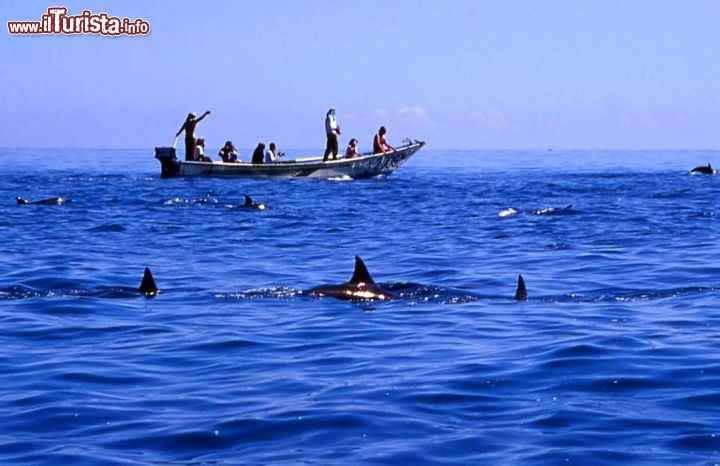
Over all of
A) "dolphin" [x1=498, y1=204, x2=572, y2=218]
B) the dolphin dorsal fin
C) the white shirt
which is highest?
the white shirt

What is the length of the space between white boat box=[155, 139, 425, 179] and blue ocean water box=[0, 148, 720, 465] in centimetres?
1629

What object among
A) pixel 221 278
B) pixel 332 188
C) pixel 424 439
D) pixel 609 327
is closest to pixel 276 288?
pixel 221 278

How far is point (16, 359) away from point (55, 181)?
35590 mm

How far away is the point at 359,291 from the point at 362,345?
3131mm

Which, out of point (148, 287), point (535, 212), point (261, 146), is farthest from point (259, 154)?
point (148, 287)

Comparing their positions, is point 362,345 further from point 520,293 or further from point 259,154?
point 259,154

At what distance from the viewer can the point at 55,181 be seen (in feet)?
150

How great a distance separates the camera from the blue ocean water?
804 cm

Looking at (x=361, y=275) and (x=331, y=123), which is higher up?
(x=331, y=123)

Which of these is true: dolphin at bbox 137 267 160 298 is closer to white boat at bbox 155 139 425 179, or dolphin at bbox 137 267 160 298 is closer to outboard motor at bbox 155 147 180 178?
white boat at bbox 155 139 425 179

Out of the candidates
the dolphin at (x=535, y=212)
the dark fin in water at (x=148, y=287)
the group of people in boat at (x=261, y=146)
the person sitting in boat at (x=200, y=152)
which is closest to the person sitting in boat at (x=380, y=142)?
the group of people in boat at (x=261, y=146)

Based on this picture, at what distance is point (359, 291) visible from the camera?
585 inches

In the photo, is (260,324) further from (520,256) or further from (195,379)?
(520,256)

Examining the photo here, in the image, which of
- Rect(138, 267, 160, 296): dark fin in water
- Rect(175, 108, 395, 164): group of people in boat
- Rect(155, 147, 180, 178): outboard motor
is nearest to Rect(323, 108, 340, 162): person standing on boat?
Rect(175, 108, 395, 164): group of people in boat
